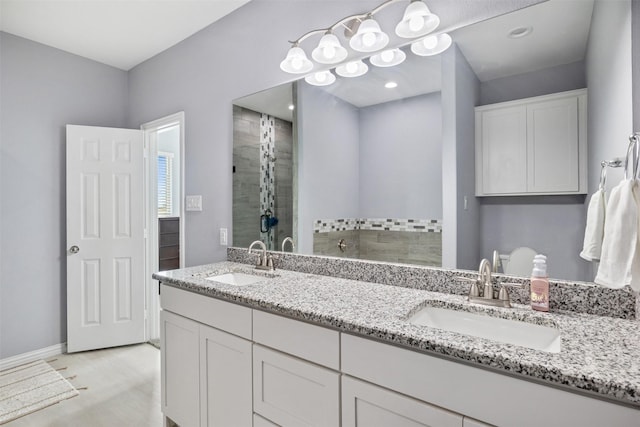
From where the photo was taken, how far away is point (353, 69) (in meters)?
1.77

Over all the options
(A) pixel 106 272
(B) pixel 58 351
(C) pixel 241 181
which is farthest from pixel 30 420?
(C) pixel 241 181

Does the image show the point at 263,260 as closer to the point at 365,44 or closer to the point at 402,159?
the point at 402,159

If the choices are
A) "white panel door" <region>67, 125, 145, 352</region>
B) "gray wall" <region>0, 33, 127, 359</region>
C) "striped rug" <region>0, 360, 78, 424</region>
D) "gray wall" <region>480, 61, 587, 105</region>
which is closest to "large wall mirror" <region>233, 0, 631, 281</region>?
"gray wall" <region>480, 61, 587, 105</region>

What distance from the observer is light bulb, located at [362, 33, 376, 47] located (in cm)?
159

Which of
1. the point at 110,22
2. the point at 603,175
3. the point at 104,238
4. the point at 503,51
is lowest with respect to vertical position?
the point at 104,238

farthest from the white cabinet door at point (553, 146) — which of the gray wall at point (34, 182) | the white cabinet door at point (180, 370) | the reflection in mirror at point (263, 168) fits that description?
the gray wall at point (34, 182)

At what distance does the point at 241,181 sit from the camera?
7.64ft

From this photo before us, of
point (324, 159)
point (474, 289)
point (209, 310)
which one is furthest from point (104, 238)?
point (474, 289)

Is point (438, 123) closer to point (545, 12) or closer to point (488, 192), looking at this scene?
point (488, 192)

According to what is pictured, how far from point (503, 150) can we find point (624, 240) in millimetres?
550

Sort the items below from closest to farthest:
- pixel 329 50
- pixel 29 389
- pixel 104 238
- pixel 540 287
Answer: pixel 540 287, pixel 329 50, pixel 29 389, pixel 104 238

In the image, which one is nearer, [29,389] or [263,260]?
[263,260]

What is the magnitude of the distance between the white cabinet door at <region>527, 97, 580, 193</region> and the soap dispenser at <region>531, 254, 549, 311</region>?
0.29m

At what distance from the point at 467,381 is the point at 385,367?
9.2 inches
